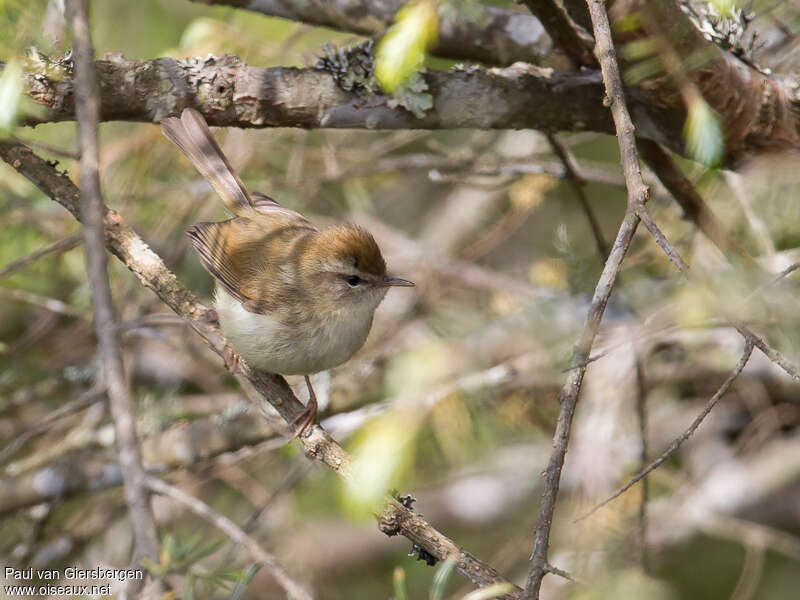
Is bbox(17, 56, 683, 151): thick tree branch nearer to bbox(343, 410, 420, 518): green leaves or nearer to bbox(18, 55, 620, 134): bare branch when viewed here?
bbox(18, 55, 620, 134): bare branch

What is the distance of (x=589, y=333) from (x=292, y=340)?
6.27 feet

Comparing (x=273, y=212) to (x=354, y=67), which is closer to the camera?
(x=354, y=67)

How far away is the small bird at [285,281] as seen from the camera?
341cm

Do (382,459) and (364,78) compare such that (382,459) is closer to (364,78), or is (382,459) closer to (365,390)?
(364,78)

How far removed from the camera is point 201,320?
320cm

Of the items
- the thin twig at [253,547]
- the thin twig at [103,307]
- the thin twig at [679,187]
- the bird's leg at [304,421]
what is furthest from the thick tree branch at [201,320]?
the thin twig at [679,187]

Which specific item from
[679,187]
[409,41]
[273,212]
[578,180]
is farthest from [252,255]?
[409,41]

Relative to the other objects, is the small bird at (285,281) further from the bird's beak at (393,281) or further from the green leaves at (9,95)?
the green leaves at (9,95)

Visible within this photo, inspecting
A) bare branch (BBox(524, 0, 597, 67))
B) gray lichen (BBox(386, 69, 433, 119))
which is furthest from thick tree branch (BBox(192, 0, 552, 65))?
gray lichen (BBox(386, 69, 433, 119))

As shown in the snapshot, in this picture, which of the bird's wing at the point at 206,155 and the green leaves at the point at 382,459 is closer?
the green leaves at the point at 382,459

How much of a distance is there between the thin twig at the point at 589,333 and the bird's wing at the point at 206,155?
1.57 m

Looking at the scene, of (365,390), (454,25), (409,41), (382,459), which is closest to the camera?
(382,459)

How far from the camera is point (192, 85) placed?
293 cm

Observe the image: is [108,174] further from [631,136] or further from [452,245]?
[631,136]
